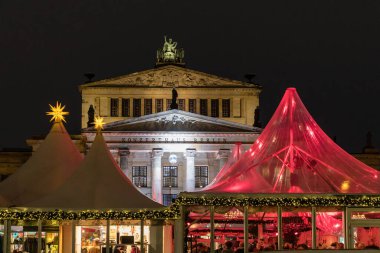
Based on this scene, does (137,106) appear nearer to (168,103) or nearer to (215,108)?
(168,103)

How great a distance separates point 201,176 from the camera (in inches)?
2402

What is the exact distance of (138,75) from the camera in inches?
2453

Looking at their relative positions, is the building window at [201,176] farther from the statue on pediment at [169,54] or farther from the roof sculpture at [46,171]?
the roof sculpture at [46,171]

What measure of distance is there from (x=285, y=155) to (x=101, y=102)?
4085cm

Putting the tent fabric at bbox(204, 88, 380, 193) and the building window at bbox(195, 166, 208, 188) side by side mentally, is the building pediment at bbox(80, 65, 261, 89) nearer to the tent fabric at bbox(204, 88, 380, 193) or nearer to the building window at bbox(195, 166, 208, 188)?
the building window at bbox(195, 166, 208, 188)

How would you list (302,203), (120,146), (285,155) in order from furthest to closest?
(120,146) → (285,155) → (302,203)

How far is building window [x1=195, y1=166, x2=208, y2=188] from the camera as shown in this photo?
60.9 metres

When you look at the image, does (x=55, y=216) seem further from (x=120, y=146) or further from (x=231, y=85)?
(x=231, y=85)

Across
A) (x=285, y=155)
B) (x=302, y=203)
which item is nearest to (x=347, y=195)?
(x=302, y=203)

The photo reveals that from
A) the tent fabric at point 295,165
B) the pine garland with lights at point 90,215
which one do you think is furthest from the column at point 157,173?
the pine garland with lights at point 90,215

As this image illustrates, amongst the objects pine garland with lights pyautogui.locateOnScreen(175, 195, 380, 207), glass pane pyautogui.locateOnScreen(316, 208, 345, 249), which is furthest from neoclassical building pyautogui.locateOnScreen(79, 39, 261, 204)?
pine garland with lights pyautogui.locateOnScreen(175, 195, 380, 207)

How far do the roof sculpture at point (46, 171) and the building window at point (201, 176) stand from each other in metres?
35.6

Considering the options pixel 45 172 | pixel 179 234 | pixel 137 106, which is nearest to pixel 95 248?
pixel 179 234

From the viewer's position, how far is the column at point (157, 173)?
58531mm
